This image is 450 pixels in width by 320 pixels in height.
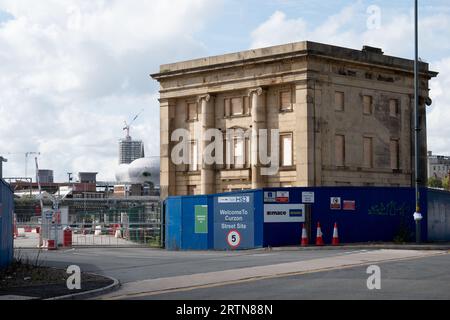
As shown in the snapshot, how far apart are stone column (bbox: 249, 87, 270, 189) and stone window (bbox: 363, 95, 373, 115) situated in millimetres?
6304

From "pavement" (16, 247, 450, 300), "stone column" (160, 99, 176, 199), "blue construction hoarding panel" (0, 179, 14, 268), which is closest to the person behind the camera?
"pavement" (16, 247, 450, 300)

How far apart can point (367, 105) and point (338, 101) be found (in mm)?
2578

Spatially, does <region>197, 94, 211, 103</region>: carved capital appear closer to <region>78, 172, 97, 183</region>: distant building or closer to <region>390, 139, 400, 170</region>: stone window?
<region>390, 139, 400, 170</region>: stone window

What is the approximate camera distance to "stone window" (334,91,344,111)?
48000 mm

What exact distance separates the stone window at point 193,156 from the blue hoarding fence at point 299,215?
18627mm

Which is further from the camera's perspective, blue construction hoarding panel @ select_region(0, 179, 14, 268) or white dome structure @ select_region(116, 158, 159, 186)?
white dome structure @ select_region(116, 158, 159, 186)

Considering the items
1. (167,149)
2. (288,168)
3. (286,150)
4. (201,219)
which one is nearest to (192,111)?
(167,149)

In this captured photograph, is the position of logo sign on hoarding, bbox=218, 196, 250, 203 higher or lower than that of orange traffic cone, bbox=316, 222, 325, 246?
higher

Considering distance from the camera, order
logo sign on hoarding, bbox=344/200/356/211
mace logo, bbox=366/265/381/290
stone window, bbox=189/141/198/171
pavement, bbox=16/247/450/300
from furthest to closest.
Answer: stone window, bbox=189/141/198/171 → logo sign on hoarding, bbox=344/200/356/211 → mace logo, bbox=366/265/381/290 → pavement, bbox=16/247/450/300

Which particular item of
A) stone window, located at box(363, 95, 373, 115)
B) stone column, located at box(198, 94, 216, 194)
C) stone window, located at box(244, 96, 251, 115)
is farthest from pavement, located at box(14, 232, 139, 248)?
stone window, located at box(363, 95, 373, 115)

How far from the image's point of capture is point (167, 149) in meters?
54.8

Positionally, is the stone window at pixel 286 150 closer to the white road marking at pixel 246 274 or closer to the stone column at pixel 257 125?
the stone column at pixel 257 125

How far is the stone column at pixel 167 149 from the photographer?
5438 cm

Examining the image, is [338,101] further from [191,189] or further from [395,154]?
[191,189]
